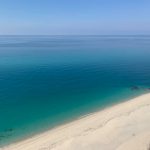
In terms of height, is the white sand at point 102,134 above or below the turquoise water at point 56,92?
below

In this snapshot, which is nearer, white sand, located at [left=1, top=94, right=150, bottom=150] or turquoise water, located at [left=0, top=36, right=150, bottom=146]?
white sand, located at [left=1, top=94, right=150, bottom=150]

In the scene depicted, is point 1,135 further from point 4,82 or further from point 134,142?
point 4,82

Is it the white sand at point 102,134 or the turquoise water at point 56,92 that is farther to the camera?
the turquoise water at point 56,92

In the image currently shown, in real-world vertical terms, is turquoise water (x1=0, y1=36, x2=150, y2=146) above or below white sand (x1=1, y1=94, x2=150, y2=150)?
above

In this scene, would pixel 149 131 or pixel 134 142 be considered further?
pixel 149 131

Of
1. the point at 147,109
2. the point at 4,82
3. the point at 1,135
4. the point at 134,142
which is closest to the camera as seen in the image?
the point at 134,142

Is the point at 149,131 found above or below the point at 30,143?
below

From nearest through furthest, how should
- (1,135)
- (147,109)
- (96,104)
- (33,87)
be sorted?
(1,135) → (147,109) → (96,104) → (33,87)

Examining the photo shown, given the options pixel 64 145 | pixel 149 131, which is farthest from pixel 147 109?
pixel 64 145
